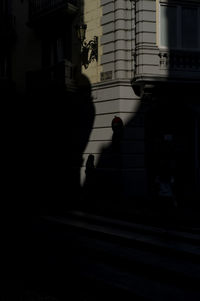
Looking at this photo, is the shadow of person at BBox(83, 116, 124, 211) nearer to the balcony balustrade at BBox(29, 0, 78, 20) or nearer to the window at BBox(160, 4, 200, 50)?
the window at BBox(160, 4, 200, 50)

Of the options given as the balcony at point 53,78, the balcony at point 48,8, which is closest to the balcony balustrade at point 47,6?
the balcony at point 48,8

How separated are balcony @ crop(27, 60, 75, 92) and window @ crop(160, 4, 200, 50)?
4167 mm

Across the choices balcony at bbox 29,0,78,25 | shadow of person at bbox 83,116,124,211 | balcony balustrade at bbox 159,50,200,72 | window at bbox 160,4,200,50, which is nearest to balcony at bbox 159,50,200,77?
balcony balustrade at bbox 159,50,200,72

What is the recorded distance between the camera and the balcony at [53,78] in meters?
16.2

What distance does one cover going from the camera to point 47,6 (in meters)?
17.4

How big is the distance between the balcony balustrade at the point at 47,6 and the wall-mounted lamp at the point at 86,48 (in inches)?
44.8

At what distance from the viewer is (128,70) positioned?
48.8 ft

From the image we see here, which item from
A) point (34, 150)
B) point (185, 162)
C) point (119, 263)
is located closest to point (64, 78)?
point (34, 150)

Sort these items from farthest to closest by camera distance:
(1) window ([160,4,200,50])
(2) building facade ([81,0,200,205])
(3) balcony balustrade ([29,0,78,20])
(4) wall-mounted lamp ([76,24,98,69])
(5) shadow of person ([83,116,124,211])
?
(3) balcony balustrade ([29,0,78,20]) < (4) wall-mounted lamp ([76,24,98,69]) < (1) window ([160,4,200,50]) < (2) building facade ([81,0,200,205]) < (5) shadow of person ([83,116,124,211])

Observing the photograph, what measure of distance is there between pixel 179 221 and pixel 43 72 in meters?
10.2

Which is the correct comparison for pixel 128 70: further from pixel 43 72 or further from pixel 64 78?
pixel 43 72

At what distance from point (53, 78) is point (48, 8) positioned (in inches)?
130

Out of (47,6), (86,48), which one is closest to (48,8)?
(47,6)

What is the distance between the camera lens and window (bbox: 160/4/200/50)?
14.8 metres
